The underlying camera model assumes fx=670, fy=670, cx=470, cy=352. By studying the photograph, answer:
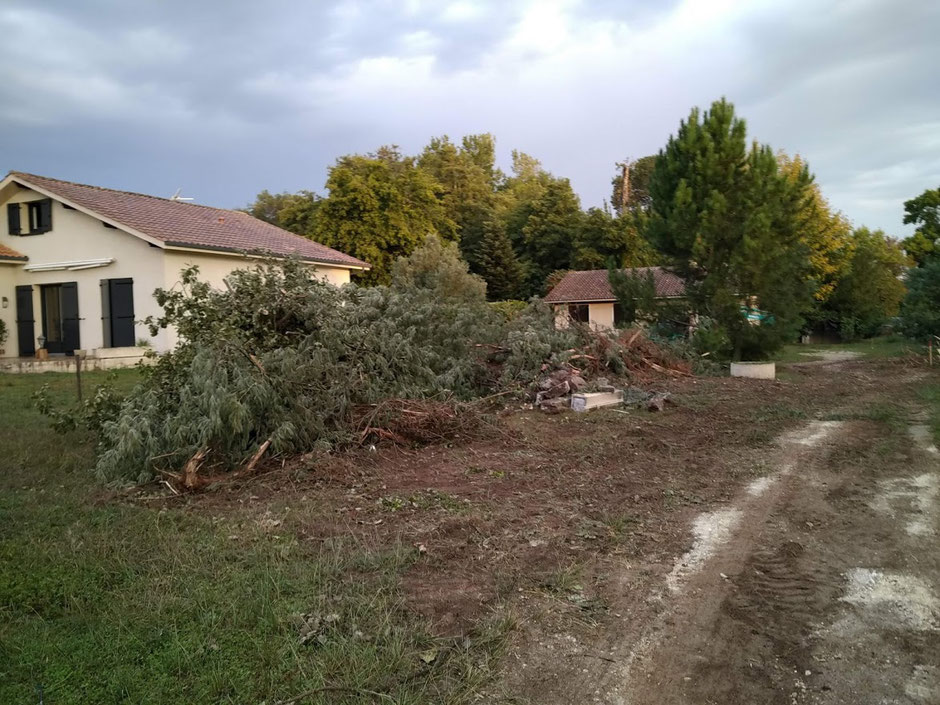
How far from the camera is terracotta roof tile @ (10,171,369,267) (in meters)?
17.5

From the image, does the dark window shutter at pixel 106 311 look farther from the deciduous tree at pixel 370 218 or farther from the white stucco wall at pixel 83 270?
the deciduous tree at pixel 370 218

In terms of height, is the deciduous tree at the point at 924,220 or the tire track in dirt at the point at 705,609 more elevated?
the deciduous tree at the point at 924,220

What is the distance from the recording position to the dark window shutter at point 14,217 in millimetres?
19547

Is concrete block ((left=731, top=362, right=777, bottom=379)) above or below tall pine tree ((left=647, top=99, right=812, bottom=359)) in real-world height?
below

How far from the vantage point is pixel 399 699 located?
2.89m

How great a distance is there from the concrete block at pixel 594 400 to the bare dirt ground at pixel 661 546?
133cm

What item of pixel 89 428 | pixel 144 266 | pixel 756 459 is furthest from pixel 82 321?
pixel 756 459

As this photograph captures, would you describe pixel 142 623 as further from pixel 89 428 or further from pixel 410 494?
pixel 89 428

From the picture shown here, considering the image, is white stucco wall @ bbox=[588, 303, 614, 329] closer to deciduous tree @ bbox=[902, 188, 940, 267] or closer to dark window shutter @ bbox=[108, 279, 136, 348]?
deciduous tree @ bbox=[902, 188, 940, 267]

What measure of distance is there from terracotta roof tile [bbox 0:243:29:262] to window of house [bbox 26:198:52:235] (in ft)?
2.34

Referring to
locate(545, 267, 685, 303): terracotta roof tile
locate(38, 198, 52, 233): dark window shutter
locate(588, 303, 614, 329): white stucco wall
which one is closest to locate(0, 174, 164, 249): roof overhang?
locate(38, 198, 52, 233): dark window shutter

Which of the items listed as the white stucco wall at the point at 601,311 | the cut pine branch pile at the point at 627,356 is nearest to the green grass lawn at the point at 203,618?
the cut pine branch pile at the point at 627,356

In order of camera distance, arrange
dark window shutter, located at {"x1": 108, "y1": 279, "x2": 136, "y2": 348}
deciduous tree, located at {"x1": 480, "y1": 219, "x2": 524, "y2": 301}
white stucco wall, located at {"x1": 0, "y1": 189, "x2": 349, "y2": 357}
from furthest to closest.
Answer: deciduous tree, located at {"x1": 480, "y1": 219, "x2": 524, "y2": 301}, dark window shutter, located at {"x1": 108, "y1": 279, "x2": 136, "y2": 348}, white stucco wall, located at {"x1": 0, "y1": 189, "x2": 349, "y2": 357}

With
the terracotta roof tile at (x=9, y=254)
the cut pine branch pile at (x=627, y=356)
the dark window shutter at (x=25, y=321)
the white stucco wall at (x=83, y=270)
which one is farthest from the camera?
the dark window shutter at (x=25, y=321)
